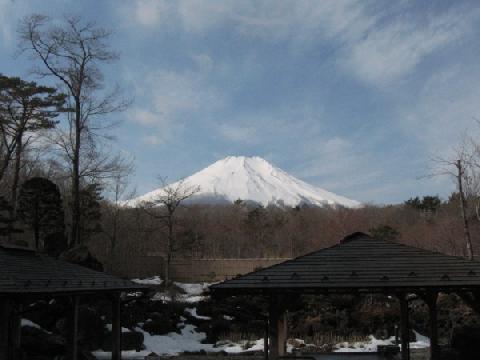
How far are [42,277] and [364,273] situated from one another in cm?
565

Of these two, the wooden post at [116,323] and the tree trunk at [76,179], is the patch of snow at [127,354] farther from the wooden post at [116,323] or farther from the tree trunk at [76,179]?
the tree trunk at [76,179]

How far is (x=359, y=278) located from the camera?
329 inches

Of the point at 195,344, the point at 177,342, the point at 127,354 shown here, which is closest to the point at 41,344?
the point at 127,354

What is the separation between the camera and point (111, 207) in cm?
3484

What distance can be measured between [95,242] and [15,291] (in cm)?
2393

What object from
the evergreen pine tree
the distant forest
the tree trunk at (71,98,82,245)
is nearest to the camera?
the evergreen pine tree

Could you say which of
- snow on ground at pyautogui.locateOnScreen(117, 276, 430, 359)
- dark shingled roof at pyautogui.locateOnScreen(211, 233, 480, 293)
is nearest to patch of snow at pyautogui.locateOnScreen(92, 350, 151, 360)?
snow on ground at pyautogui.locateOnScreen(117, 276, 430, 359)

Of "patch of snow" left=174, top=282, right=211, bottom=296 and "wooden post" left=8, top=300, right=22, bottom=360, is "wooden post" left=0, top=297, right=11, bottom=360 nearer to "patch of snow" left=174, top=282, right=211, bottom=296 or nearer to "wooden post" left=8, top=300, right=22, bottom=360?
"wooden post" left=8, top=300, right=22, bottom=360

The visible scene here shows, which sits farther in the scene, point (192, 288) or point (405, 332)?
point (192, 288)

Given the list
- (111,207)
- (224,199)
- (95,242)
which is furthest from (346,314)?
(224,199)

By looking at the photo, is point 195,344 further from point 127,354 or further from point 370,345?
point 370,345

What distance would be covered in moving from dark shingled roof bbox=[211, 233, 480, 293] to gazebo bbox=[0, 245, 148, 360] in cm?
304

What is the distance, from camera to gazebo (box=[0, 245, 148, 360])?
858 centimetres

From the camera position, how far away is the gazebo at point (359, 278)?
27.0 feet
